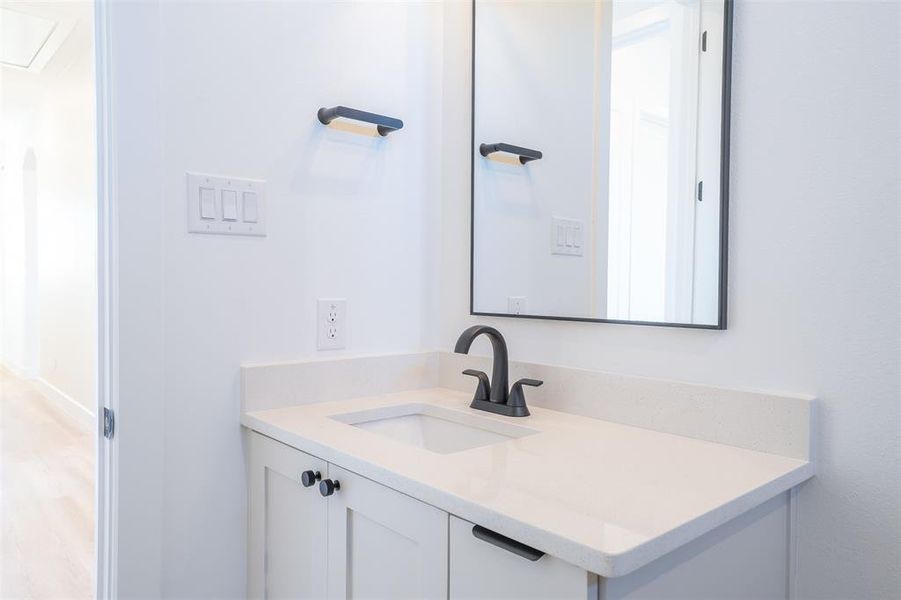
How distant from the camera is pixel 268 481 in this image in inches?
50.0

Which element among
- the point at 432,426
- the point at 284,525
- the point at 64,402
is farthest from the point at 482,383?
the point at 64,402

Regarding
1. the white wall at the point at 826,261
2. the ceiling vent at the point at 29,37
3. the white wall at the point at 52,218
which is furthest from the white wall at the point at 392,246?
the ceiling vent at the point at 29,37

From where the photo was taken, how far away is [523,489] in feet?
2.74

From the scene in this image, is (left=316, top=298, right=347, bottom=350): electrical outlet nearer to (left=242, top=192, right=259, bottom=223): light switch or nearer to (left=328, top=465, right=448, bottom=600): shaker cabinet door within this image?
(left=242, top=192, right=259, bottom=223): light switch

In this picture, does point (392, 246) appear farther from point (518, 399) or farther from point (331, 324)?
point (518, 399)

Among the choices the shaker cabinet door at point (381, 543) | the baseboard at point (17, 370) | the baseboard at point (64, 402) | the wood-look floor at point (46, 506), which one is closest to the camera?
the shaker cabinet door at point (381, 543)

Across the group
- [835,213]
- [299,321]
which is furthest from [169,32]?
[835,213]

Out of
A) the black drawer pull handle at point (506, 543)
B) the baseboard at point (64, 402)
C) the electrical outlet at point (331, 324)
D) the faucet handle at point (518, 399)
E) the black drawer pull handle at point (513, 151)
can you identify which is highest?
the black drawer pull handle at point (513, 151)

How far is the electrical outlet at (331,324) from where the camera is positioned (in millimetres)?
1448

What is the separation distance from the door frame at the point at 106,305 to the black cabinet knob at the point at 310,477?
0.39m

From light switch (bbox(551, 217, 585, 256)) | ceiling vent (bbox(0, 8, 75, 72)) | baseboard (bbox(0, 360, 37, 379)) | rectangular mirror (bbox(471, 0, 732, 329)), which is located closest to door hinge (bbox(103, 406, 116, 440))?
rectangular mirror (bbox(471, 0, 732, 329))

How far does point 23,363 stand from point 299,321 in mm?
5897

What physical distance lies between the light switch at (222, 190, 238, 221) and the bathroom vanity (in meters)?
0.33

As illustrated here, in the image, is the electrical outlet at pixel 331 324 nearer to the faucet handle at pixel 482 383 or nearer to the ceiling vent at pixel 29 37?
the faucet handle at pixel 482 383
